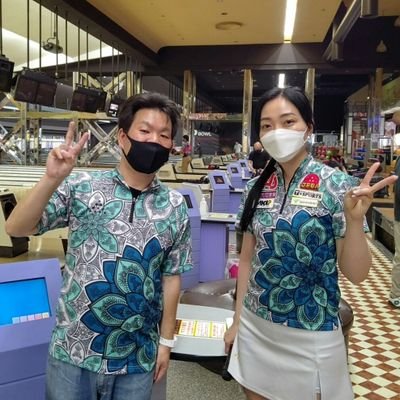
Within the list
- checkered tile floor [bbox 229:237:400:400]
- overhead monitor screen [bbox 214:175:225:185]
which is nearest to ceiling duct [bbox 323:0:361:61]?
overhead monitor screen [bbox 214:175:225:185]

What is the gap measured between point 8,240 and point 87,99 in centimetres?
716

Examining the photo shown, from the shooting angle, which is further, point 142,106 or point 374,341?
point 374,341

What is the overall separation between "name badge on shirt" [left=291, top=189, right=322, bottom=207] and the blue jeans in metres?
0.70

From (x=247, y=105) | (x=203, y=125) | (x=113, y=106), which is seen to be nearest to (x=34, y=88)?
(x=113, y=106)

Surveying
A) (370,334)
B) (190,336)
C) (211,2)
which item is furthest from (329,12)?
(190,336)

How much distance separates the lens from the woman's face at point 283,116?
5.01ft

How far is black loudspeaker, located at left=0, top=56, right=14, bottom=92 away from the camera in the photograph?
255 inches

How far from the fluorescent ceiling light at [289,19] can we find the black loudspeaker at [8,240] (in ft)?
24.4

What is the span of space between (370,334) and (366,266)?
8.43 feet

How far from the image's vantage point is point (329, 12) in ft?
30.4

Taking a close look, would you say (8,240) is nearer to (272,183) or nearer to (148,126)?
(148,126)

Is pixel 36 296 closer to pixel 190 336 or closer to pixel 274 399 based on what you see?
pixel 190 336

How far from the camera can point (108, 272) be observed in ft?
4.25

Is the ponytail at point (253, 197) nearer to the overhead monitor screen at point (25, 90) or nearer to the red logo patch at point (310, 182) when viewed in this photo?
the red logo patch at point (310, 182)
